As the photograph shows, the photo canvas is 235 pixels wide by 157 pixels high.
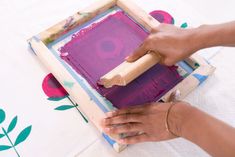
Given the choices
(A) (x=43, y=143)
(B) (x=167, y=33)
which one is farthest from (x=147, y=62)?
(A) (x=43, y=143)

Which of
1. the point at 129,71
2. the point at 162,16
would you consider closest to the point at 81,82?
the point at 129,71

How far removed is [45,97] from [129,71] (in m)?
0.28

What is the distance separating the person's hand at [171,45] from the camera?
0.74 m

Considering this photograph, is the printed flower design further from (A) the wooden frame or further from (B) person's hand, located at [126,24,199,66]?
(B) person's hand, located at [126,24,199,66]

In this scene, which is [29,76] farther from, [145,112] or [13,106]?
[145,112]

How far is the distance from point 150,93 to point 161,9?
1.14ft

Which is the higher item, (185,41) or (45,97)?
(45,97)

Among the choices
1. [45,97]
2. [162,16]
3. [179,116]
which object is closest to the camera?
[179,116]

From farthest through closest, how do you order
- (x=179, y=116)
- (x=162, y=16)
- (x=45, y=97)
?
1. (x=162, y=16)
2. (x=45, y=97)
3. (x=179, y=116)

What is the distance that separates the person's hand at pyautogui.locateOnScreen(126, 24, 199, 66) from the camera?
739 mm

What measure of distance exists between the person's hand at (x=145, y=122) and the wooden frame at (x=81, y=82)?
38 millimetres

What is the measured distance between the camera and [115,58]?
2.91ft

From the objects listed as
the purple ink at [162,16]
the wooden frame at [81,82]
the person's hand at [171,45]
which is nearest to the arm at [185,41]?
the person's hand at [171,45]

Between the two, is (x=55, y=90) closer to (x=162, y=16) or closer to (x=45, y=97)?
(x=45, y=97)
